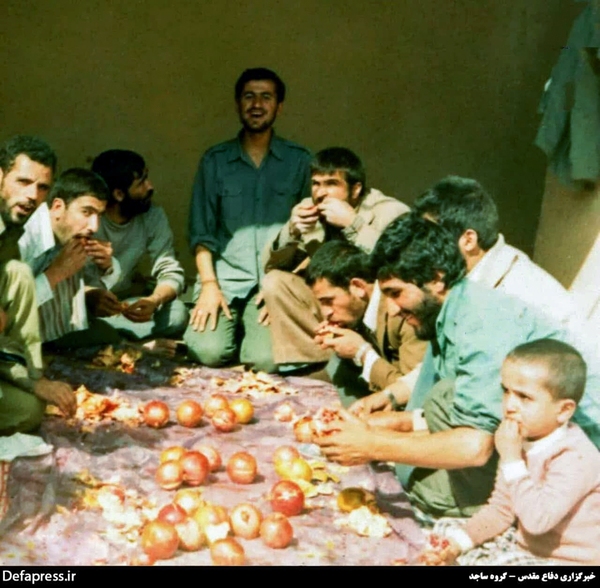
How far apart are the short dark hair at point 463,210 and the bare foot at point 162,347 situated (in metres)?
1.95

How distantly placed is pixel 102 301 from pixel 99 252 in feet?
0.99

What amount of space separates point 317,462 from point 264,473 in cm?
20

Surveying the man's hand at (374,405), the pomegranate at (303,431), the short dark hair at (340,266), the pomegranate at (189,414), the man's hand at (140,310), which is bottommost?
the pomegranate at (189,414)

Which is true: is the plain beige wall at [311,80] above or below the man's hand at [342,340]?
above

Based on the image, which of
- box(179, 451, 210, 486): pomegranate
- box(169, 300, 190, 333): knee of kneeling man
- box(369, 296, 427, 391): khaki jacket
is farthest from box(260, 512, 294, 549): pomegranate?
box(169, 300, 190, 333): knee of kneeling man

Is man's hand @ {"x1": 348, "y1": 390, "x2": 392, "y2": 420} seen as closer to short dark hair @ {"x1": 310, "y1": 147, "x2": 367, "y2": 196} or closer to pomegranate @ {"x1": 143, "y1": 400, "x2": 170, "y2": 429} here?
pomegranate @ {"x1": 143, "y1": 400, "x2": 170, "y2": 429}

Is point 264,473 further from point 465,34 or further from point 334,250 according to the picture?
point 465,34

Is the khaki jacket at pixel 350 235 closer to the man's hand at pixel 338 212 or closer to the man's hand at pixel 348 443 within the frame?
the man's hand at pixel 338 212

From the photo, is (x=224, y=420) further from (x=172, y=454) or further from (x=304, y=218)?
(x=304, y=218)

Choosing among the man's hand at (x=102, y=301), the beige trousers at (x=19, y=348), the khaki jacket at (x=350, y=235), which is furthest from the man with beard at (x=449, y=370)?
the man's hand at (x=102, y=301)

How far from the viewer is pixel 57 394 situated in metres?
3.55

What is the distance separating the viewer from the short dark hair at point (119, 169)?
4805 mm

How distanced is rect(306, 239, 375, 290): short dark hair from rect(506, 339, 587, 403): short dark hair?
1289 millimetres

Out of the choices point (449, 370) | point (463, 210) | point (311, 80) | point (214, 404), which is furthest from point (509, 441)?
point (311, 80)
